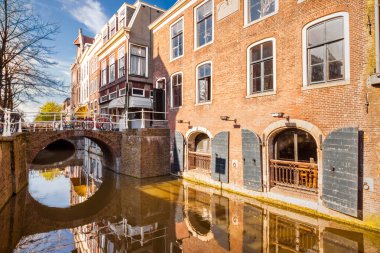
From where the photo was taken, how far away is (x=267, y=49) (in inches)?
381

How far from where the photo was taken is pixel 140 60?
2005cm

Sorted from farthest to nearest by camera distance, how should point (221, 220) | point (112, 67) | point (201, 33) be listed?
point (112, 67), point (201, 33), point (221, 220)

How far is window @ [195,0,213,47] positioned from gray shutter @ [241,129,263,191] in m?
5.78

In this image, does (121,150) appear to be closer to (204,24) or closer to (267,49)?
(204,24)

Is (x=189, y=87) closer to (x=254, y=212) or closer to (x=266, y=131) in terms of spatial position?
(x=266, y=131)

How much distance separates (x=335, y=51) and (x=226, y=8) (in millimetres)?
5926

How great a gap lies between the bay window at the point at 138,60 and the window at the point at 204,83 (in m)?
8.34

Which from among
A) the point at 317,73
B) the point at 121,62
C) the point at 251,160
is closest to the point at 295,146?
the point at 251,160

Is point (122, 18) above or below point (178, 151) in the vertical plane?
above

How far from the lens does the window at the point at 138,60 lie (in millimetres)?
19609

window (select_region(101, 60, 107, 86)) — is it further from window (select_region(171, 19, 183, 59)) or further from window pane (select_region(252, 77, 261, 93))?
window pane (select_region(252, 77, 261, 93))

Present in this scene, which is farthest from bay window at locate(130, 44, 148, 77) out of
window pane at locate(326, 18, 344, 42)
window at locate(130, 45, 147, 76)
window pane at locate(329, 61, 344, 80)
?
window pane at locate(329, 61, 344, 80)

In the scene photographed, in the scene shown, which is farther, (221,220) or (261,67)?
(261,67)

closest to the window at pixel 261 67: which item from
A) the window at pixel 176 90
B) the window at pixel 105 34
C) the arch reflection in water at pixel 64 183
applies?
the window at pixel 176 90
